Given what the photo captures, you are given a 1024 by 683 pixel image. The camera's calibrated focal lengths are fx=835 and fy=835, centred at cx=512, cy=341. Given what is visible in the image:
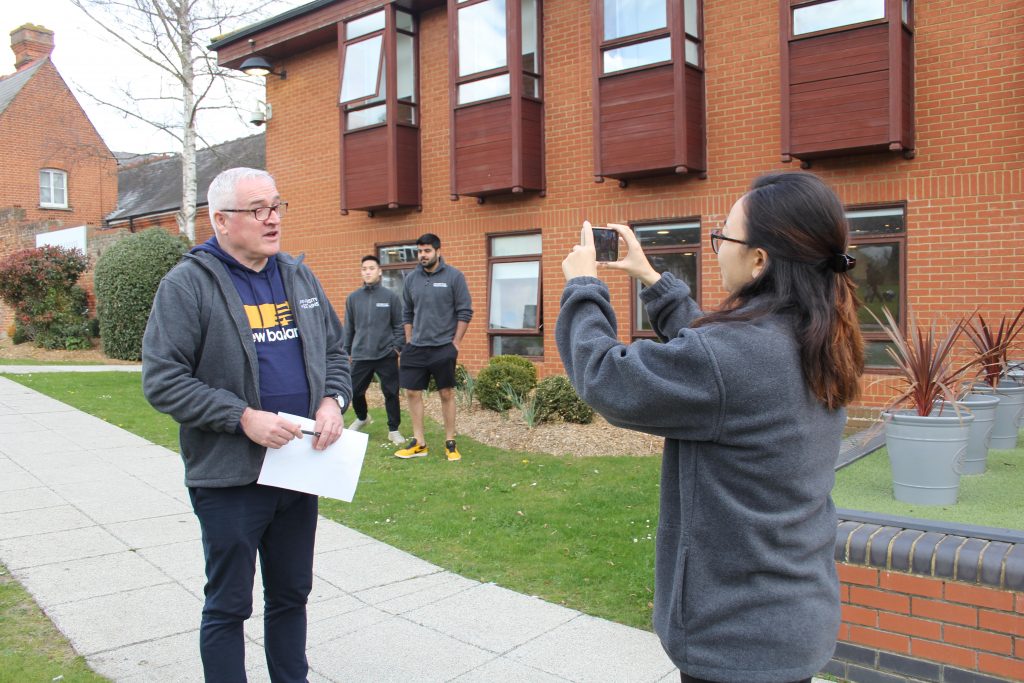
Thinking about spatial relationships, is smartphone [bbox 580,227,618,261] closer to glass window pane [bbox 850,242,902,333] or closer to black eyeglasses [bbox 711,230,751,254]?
black eyeglasses [bbox 711,230,751,254]

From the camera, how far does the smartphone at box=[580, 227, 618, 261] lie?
223 centimetres

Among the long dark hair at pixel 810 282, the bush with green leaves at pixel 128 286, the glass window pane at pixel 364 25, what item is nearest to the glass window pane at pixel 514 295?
the glass window pane at pixel 364 25

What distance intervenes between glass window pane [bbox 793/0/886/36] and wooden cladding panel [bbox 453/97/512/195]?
4.20 metres

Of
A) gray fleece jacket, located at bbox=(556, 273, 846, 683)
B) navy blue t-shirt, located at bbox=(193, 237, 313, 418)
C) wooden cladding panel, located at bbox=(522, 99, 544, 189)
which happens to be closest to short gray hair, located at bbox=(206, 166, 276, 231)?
navy blue t-shirt, located at bbox=(193, 237, 313, 418)

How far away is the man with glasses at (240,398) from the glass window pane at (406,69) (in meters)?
11.8

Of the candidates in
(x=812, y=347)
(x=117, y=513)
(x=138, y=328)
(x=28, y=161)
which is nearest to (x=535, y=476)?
(x=117, y=513)

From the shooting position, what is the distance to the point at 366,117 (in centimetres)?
1438

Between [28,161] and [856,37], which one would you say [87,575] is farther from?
[28,161]

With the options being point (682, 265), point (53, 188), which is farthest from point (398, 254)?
point (53, 188)

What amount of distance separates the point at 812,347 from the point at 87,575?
4520mm

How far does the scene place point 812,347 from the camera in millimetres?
1712

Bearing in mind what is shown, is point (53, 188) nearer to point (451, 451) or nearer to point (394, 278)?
point (394, 278)

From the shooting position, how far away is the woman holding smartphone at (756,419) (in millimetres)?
1704

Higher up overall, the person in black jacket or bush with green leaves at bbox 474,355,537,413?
the person in black jacket
